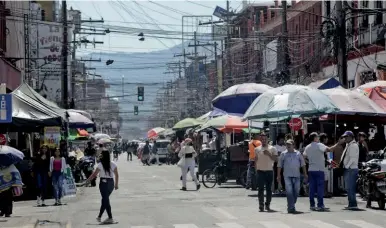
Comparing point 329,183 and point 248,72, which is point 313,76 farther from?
point 329,183

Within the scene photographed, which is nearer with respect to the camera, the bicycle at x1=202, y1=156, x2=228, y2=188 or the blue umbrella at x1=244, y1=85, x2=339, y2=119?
the blue umbrella at x1=244, y1=85, x2=339, y2=119

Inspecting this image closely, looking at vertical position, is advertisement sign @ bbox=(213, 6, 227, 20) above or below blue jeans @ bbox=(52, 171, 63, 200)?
above

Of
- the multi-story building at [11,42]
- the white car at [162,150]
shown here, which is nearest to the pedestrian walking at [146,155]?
the white car at [162,150]

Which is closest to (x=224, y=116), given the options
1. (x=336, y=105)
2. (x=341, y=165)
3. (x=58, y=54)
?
(x=336, y=105)

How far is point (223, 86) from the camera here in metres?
83.0

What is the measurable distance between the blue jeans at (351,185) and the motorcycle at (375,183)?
15.0 inches

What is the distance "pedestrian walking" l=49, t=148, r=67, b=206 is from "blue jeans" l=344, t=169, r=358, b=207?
9.24 meters

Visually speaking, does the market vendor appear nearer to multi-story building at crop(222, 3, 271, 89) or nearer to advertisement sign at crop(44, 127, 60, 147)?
advertisement sign at crop(44, 127, 60, 147)

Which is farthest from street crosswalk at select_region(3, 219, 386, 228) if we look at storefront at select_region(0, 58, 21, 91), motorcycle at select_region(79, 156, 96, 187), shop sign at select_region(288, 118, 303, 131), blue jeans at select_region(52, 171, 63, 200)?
storefront at select_region(0, 58, 21, 91)

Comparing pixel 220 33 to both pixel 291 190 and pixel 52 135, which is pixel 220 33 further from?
pixel 291 190

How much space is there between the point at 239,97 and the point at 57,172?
11552mm

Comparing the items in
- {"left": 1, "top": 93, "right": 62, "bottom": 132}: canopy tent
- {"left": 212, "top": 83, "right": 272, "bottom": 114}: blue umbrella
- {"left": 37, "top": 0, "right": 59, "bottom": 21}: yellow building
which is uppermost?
{"left": 37, "top": 0, "right": 59, "bottom": 21}: yellow building

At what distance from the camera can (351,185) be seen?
21.0 metres

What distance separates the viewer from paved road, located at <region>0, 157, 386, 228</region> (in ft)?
59.0
